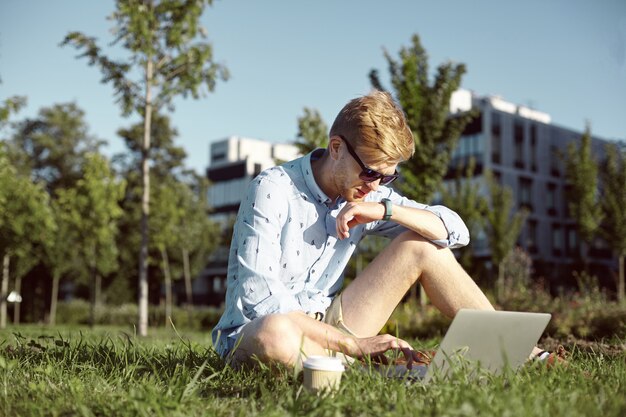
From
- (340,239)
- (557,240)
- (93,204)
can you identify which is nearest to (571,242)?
(557,240)

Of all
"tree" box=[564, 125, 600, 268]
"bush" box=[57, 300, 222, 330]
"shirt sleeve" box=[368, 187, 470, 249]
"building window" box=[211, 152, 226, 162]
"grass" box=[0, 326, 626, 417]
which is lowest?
"bush" box=[57, 300, 222, 330]

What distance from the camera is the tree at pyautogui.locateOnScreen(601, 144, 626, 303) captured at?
26.7m

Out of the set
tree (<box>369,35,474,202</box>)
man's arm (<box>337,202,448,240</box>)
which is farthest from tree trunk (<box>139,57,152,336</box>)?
man's arm (<box>337,202,448,240</box>)

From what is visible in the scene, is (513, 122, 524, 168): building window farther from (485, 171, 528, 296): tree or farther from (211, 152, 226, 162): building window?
(211, 152, 226, 162): building window

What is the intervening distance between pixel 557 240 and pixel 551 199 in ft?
9.18

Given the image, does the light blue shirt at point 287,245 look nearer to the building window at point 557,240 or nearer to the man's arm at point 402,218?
the man's arm at point 402,218

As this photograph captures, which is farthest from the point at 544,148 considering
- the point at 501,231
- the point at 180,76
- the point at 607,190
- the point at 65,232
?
the point at 180,76

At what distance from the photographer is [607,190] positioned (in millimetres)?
27453

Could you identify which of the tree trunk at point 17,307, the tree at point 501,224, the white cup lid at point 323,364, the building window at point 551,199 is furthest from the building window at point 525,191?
the white cup lid at point 323,364

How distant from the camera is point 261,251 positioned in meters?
2.95

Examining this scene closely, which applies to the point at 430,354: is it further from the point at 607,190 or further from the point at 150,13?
the point at 607,190

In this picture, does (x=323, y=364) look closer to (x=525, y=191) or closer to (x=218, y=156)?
(x=525, y=191)

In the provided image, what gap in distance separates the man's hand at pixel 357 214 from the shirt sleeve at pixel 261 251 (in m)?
0.27

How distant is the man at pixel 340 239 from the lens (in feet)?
9.81
